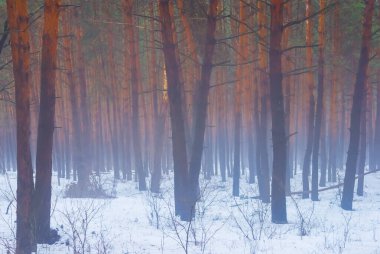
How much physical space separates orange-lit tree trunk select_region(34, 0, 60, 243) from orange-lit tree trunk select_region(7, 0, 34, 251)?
64 cm

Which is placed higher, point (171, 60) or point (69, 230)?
point (171, 60)

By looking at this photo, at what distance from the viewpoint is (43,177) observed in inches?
344

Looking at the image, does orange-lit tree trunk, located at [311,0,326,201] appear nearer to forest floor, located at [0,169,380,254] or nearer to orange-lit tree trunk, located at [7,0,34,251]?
forest floor, located at [0,169,380,254]

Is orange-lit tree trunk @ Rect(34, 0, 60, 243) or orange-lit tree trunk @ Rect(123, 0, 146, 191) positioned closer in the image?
orange-lit tree trunk @ Rect(34, 0, 60, 243)

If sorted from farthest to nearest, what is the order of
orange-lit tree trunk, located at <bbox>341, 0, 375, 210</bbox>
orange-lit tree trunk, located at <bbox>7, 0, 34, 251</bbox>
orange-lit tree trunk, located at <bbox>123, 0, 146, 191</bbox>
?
1. orange-lit tree trunk, located at <bbox>123, 0, 146, 191</bbox>
2. orange-lit tree trunk, located at <bbox>341, 0, 375, 210</bbox>
3. orange-lit tree trunk, located at <bbox>7, 0, 34, 251</bbox>

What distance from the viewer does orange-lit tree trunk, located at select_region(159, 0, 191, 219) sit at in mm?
11547

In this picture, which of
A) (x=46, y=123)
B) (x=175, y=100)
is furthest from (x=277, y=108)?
(x=46, y=123)

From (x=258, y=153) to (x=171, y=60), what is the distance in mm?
8186

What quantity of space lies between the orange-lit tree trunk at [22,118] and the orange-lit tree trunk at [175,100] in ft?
13.3

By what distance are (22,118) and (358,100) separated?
10.00m

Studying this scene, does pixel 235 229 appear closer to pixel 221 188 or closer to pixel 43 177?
pixel 43 177

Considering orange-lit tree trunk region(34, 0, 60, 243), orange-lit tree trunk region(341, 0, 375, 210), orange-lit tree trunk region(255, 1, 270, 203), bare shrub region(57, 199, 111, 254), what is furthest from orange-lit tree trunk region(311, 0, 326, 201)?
orange-lit tree trunk region(34, 0, 60, 243)

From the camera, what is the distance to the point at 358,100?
14555 millimetres

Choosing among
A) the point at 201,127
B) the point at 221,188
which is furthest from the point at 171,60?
the point at 221,188
